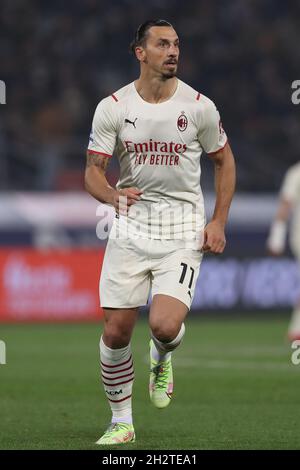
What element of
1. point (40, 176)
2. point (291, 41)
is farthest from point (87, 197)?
point (291, 41)

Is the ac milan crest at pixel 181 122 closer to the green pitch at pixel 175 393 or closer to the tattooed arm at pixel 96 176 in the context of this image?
the tattooed arm at pixel 96 176

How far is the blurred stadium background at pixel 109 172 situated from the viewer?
51.3 ft

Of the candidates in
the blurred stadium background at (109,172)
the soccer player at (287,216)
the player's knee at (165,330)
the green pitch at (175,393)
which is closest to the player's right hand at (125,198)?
the player's knee at (165,330)

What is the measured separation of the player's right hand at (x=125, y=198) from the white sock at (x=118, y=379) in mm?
928

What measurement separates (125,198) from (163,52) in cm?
95

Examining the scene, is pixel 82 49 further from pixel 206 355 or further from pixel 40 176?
pixel 206 355

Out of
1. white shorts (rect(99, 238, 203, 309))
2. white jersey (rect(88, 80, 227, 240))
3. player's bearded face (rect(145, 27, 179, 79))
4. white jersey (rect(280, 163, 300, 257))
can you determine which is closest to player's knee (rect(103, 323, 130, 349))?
white shorts (rect(99, 238, 203, 309))

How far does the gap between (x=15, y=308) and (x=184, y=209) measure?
11391 millimetres

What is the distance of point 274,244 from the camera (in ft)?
50.4

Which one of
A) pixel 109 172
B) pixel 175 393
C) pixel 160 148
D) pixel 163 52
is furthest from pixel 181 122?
pixel 109 172

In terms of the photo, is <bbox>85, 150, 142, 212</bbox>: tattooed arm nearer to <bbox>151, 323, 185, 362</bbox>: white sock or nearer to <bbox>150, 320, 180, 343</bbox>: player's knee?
<bbox>150, 320, 180, 343</bbox>: player's knee

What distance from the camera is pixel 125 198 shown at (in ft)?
24.1

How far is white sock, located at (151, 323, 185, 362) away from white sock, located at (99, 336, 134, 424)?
20 centimetres
